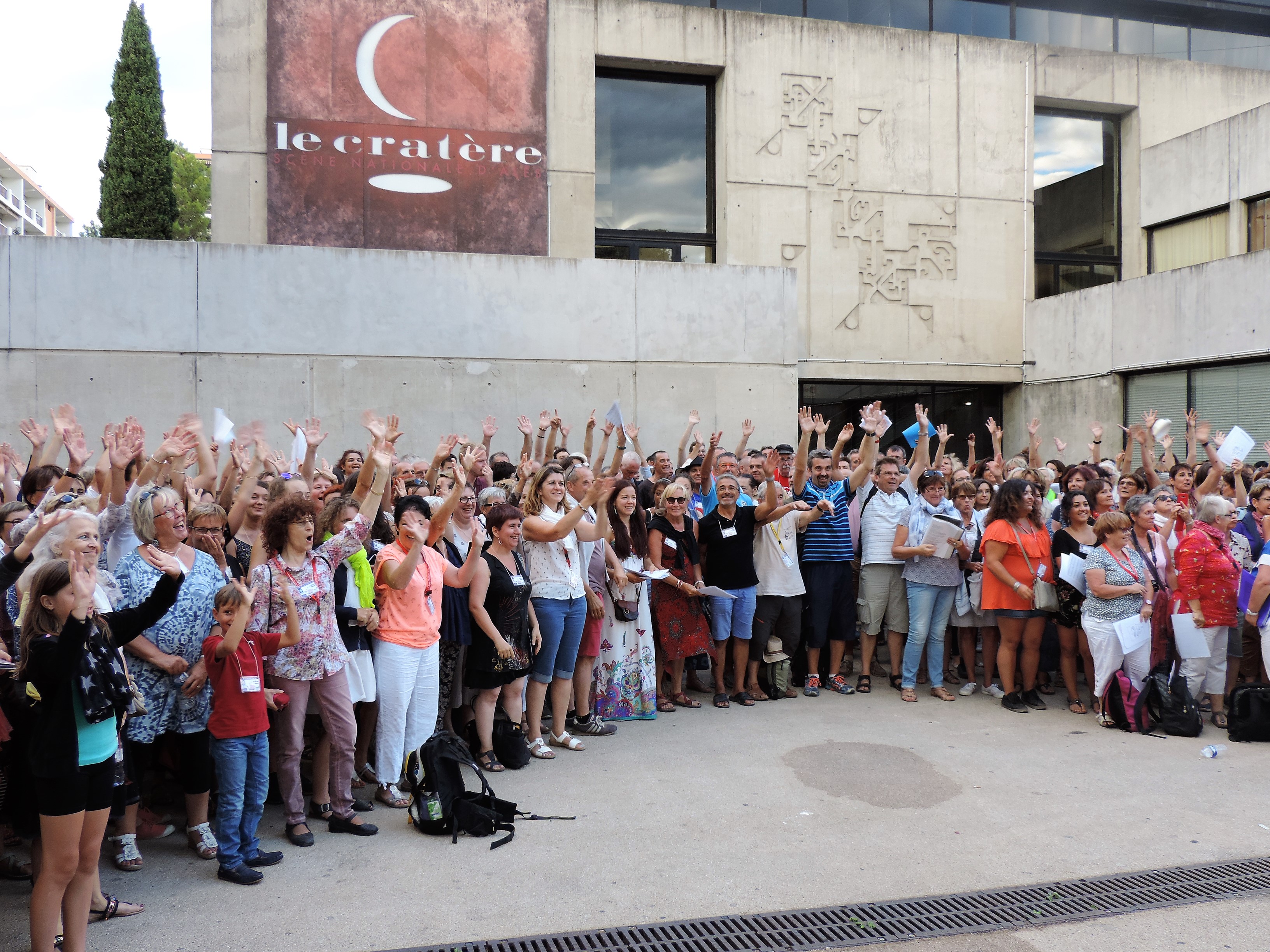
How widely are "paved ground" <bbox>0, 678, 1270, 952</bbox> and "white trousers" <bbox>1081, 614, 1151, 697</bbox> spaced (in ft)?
1.56

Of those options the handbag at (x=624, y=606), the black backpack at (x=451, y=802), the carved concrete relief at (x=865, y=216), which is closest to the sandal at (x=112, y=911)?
the black backpack at (x=451, y=802)

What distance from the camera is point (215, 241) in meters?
13.1

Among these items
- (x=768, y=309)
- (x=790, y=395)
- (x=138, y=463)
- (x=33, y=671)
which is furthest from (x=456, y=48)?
(x=33, y=671)

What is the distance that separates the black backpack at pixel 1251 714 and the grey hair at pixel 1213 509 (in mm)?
1320

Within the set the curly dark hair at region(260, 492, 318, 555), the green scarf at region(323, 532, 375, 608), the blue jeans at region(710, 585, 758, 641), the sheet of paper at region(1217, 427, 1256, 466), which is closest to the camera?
the curly dark hair at region(260, 492, 318, 555)

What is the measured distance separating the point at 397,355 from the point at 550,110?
18.1 ft

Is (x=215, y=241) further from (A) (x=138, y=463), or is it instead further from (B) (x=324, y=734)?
(B) (x=324, y=734)

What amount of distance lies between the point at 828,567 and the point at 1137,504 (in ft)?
8.21

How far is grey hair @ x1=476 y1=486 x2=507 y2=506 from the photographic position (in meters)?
6.61

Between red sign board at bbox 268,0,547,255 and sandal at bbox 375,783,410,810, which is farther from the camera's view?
red sign board at bbox 268,0,547,255

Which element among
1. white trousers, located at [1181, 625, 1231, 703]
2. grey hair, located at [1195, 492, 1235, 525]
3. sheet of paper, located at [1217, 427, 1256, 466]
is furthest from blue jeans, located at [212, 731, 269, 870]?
sheet of paper, located at [1217, 427, 1256, 466]

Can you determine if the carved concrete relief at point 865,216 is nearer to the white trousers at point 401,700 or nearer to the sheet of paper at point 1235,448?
the sheet of paper at point 1235,448

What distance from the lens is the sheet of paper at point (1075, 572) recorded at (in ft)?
24.2

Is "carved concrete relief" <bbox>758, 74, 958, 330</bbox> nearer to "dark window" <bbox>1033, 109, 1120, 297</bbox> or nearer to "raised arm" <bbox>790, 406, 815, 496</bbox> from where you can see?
"dark window" <bbox>1033, 109, 1120, 297</bbox>
